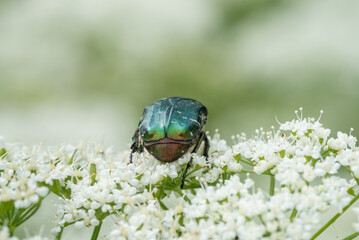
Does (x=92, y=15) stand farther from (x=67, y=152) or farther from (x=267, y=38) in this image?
(x=67, y=152)

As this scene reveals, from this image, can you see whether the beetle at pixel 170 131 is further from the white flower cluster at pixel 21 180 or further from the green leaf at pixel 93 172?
the white flower cluster at pixel 21 180

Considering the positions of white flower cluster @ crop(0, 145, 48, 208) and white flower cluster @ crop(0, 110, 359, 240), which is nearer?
white flower cluster @ crop(0, 110, 359, 240)

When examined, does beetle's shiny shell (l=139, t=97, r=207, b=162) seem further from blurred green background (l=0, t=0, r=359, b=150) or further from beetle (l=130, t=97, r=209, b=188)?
blurred green background (l=0, t=0, r=359, b=150)

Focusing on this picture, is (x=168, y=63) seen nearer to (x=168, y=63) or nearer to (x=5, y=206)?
(x=168, y=63)

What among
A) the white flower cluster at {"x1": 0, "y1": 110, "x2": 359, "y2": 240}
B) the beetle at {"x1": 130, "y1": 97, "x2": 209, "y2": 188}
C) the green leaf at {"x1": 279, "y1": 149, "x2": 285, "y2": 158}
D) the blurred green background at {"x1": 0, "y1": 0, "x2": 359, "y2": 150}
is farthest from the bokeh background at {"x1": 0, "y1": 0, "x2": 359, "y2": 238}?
the green leaf at {"x1": 279, "y1": 149, "x2": 285, "y2": 158}

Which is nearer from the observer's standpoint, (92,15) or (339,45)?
(339,45)

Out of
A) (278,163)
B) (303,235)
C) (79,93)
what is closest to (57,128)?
(79,93)

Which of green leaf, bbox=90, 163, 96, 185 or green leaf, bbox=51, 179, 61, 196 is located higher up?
green leaf, bbox=90, 163, 96, 185
